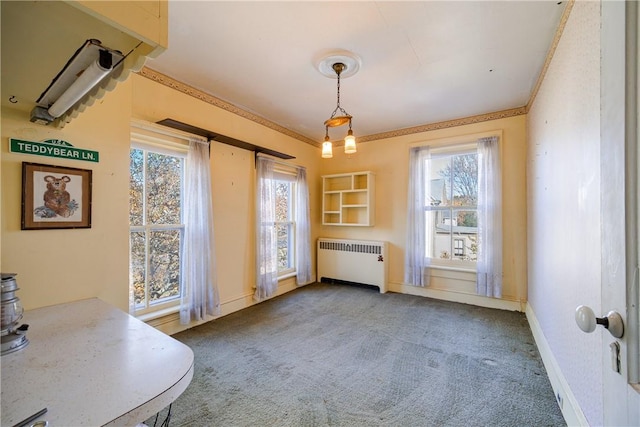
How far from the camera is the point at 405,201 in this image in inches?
170

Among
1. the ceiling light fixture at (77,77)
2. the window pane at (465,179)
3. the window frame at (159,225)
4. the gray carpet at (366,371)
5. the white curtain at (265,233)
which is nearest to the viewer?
the ceiling light fixture at (77,77)

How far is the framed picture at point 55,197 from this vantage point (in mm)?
1399

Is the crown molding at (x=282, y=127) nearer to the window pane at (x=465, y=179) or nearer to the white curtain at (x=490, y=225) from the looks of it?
the white curtain at (x=490, y=225)

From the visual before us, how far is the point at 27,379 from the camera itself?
0.78 meters

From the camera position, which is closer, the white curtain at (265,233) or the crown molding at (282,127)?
the crown molding at (282,127)

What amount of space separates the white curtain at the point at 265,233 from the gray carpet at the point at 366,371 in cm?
38

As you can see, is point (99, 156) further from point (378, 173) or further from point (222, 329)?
point (378, 173)

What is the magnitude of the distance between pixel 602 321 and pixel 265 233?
3.43 metres

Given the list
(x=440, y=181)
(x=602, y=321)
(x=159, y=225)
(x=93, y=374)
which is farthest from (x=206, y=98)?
(x=602, y=321)

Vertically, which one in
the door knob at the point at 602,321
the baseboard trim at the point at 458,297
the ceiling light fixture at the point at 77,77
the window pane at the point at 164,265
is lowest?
the baseboard trim at the point at 458,297

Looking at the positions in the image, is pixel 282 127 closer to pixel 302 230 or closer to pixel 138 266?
pixel 302 230

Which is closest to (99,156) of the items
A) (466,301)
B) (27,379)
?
(27,379)

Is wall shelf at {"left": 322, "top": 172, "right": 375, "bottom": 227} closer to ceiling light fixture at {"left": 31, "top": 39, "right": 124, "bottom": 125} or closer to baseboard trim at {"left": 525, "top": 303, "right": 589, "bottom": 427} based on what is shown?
baseboard trim at {"left": 525, "top": 303, "right": 589, "bottom": 427}

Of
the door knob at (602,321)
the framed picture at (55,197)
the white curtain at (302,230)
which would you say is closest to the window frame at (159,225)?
the framed picture at (55,197)
